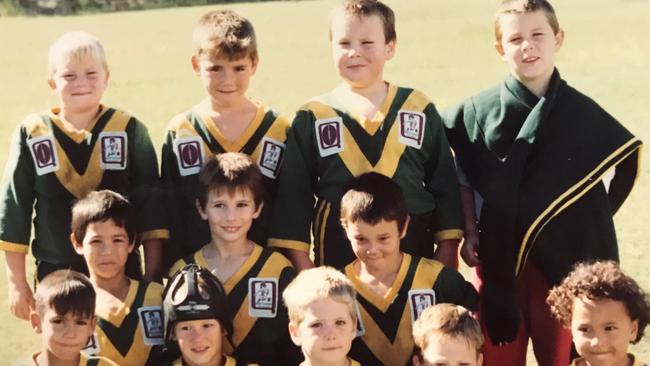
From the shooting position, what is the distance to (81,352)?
3.82m

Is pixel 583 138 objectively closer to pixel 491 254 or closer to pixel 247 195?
pixel 491 254

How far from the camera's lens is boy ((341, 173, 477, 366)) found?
3.99 meters

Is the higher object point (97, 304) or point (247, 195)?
point (247, 195)

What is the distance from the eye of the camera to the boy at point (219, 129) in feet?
14.2

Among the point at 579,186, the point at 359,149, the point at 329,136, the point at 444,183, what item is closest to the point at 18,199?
the point at 329,136

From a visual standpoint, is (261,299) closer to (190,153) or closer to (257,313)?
(257,313)

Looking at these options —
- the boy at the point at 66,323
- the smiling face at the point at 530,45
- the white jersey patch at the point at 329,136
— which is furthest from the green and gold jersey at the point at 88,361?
the smiling face at the point at 530,45

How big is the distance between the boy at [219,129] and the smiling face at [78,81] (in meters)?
0.35

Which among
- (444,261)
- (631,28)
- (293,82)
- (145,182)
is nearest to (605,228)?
(444,261)

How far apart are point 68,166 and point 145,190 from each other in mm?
326

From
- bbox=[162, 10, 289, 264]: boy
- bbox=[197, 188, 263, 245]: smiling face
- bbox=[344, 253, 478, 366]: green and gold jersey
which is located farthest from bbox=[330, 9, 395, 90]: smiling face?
bbox=[344, 253, 478, 366]: green and gold jersey

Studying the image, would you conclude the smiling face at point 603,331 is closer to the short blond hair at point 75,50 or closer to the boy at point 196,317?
the boy at point 196,317

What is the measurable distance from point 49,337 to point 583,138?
84.5 inches

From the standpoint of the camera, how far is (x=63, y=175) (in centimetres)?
431
